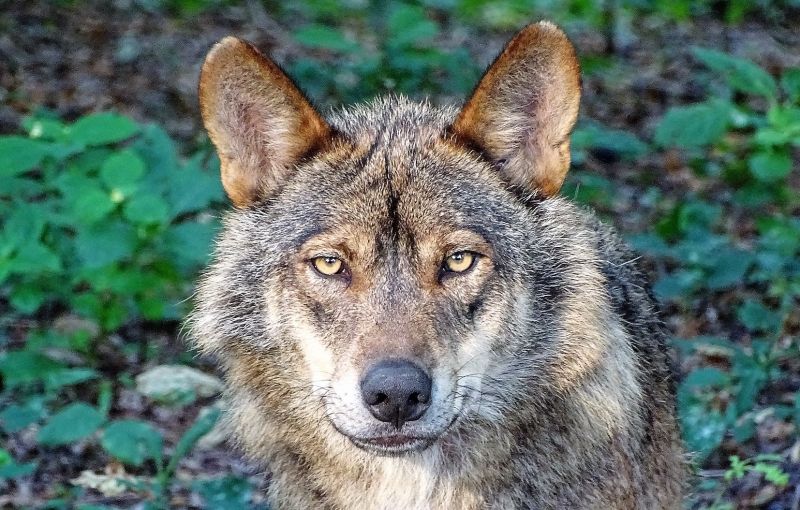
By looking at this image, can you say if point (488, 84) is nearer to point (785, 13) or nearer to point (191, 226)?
point (191, 226)

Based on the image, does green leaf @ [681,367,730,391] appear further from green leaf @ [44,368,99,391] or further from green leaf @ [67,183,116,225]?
green leaf @ [67,183,116,225]

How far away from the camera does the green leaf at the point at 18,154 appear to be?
237 inches

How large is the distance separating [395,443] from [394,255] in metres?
0.68

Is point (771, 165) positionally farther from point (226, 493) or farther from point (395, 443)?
point (395, 443)

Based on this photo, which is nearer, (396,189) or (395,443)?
(395,443)

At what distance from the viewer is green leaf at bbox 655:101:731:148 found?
269 inches

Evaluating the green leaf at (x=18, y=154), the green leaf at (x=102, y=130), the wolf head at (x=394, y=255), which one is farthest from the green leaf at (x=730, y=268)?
the green leaf at (x=18, y=154)

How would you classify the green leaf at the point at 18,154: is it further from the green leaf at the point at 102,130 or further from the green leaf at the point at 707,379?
the green leaf at the point at 707,379

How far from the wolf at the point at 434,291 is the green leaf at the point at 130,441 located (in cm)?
94

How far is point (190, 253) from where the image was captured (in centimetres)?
629

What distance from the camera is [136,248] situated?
6.34 m

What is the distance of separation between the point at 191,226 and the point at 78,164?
778 millimetres

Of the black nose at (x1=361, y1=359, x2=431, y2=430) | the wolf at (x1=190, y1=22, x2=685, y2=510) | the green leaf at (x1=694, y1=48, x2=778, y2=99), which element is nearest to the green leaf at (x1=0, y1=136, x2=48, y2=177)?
the wolf at (x1=190, y1=22, x2=685, y2=510)

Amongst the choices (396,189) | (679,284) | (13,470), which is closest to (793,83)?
(679,284)
